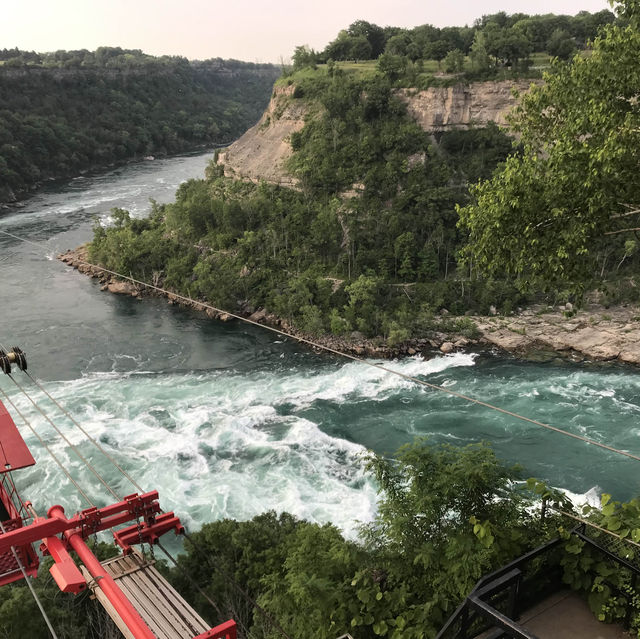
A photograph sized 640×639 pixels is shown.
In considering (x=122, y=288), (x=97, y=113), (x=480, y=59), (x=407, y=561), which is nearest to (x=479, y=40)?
(x=480, y=59)

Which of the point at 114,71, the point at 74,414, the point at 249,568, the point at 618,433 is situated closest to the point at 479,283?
the point at 618,433

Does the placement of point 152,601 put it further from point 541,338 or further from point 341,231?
point 341,231

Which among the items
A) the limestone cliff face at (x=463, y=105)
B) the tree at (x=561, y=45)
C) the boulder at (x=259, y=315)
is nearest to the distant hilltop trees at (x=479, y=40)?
the tree at (x=561, y=45)

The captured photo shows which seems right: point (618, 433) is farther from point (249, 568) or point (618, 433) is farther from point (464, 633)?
point (464, 633)

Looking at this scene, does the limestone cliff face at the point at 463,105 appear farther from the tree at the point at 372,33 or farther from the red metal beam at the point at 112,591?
the red metal beam at the point at 112,591

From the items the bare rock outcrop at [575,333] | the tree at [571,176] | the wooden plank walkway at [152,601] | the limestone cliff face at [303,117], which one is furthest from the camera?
the limestone cliff face at [303,117]

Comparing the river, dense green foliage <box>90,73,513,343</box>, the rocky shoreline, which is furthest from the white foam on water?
dense green foliage <box>90,73,513,343</box>
